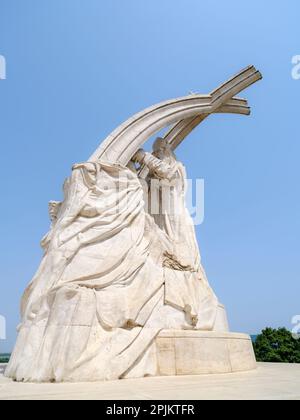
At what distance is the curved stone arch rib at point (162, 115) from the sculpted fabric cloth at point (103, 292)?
2.35 ft

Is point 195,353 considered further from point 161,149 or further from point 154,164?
point 161,149

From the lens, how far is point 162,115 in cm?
1035

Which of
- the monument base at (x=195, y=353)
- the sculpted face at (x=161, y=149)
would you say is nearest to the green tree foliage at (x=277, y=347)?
the sculpted face at (x=161, y=149)

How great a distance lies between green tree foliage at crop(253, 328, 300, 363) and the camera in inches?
1059

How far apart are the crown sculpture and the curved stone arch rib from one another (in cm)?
3

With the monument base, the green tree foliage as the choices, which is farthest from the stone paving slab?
the green tree foliage

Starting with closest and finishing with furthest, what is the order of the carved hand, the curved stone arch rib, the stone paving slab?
the stone paving slab < the curved stone arch rib < the carved hand

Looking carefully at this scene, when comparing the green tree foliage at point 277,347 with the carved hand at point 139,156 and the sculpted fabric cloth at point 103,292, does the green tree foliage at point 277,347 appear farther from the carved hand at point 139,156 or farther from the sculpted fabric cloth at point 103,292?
the carved hand at point 139,156

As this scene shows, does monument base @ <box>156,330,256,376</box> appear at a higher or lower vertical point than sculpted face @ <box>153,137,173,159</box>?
lower

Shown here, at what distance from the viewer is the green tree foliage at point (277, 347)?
2689cm

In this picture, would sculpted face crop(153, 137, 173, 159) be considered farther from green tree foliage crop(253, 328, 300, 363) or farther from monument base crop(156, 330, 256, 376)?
green tree foliage crop(253, 328, 300, 363)
